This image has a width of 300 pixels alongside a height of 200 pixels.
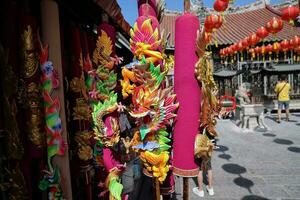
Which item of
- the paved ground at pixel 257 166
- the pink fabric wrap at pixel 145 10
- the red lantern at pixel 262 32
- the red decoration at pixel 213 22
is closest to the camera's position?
the pink fabric wrap at pixel 145 10

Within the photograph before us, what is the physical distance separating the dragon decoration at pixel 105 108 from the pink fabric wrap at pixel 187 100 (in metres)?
0.75

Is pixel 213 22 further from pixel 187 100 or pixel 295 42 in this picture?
pixel 187 100

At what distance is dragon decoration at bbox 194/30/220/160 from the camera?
148 cm

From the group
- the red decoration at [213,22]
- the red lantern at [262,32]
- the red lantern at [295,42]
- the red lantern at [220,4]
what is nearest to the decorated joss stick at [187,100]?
the red lantern at [220,4]

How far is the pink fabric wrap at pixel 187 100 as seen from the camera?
1488 millimetres

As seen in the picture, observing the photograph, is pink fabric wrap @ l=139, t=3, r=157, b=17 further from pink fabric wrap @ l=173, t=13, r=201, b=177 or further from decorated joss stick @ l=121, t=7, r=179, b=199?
pink fabric wrap @ l=173, t=13, r=201, b=177

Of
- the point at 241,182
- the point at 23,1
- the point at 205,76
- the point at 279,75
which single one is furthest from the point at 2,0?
the point at 279,75

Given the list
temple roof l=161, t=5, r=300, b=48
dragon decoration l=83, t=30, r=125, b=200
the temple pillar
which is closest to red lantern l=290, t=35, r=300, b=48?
temple roof l=161, t=5, r=300, b=48

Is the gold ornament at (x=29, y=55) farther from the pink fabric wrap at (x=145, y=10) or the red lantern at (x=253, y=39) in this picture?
the red lantern at (x=253, y=39)

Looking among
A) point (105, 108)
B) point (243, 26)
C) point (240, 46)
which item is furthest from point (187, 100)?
point (243, 26)

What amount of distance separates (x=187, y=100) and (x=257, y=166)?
4.44 m

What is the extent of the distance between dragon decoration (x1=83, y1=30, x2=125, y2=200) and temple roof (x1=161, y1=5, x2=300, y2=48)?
12087mm

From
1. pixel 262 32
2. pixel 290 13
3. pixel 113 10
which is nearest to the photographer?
pixel 113 10

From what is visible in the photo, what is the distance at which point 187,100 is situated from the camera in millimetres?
1504
